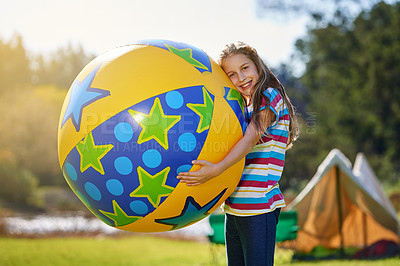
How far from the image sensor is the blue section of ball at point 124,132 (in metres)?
2.34

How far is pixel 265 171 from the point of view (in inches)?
104

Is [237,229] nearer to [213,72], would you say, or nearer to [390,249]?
[213,72]

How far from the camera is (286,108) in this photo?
2.72 m

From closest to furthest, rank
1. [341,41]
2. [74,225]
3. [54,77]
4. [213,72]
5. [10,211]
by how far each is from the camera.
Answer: [213,72] < [74,225] < [10,211] < [341,41] < [54,77]

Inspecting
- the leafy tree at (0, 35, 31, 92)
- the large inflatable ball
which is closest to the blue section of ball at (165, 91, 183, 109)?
the large inflatable ball

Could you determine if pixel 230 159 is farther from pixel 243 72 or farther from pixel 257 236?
pixel 243 72

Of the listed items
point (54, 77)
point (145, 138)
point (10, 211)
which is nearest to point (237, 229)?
point (145, 138)

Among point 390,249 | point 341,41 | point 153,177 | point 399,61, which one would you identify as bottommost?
point 390,249

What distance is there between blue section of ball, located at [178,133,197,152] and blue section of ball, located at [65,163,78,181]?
705 millimetres

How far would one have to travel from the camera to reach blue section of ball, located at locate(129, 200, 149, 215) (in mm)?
2430

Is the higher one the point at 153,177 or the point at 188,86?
the point at 188,86

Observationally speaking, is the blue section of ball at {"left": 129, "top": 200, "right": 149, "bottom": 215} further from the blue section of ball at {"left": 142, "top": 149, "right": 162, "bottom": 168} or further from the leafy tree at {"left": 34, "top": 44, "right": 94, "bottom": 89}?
the leafy tree at {"left": 34, "top": 44, "right": 94, "bottom": 89}

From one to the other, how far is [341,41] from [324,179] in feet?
61.1

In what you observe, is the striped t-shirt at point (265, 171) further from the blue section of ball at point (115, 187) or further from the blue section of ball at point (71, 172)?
the blue section of ball at point (71, 172)
